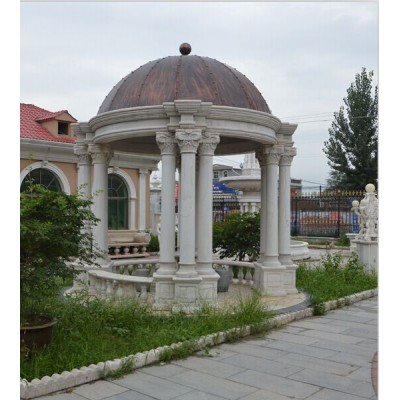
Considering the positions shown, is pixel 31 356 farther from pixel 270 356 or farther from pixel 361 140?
pixel 361 140

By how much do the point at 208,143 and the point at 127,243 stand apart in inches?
416

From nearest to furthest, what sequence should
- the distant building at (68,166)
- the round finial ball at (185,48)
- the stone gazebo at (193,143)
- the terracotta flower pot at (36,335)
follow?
the terracotta flower pot at (36,335) < the stone gazebo at (193,143) < the round finial ball at (185,48) < the distant building at (68,166)

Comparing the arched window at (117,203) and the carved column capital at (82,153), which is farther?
the arched window at (117,203)

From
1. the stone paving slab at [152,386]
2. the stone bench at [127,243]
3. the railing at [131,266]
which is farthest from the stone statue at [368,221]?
the stone paving slab at [152,386]

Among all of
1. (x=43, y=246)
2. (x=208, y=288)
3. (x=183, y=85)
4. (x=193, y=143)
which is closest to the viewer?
(x=43, y=246)

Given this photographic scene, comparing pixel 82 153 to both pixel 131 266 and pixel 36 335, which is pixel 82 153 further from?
pixel 36 335

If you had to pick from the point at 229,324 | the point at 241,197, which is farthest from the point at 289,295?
the point at 241,197

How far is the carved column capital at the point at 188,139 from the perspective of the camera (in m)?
7.19

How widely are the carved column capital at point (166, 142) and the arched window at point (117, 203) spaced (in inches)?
446

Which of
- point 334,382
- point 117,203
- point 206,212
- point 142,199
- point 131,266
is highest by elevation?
point 142,199

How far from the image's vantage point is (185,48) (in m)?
8.55

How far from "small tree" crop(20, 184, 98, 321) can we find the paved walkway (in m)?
1.20

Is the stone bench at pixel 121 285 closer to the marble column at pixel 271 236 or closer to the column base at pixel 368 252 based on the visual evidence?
the marble column at pixel 271 236

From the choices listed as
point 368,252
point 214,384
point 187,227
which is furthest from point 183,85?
point 368,252
